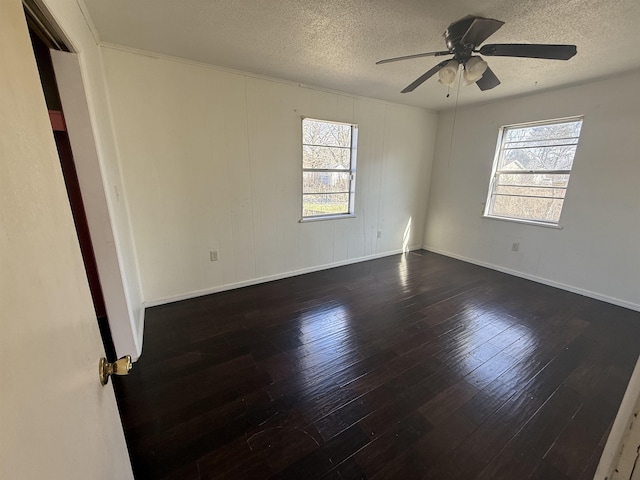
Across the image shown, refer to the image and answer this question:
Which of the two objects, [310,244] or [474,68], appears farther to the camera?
[310,244]

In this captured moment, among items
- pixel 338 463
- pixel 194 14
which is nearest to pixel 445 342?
pixel 338 463

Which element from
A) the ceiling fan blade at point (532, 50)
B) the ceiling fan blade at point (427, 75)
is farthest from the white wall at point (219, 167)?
the ceiling fan blade at point (532, 50)

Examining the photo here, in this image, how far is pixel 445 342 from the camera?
2242 millimetres

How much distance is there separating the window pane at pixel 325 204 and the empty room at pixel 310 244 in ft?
0.14

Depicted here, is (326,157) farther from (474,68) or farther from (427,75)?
(474,68)

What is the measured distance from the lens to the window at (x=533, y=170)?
128 inches

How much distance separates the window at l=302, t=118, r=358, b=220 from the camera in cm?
344

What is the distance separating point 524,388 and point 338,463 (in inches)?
54.5

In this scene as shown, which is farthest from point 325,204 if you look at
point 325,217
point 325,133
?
point 325,133

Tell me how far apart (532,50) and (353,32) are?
1.19m

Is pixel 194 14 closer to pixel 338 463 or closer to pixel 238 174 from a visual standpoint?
pixel 238 174

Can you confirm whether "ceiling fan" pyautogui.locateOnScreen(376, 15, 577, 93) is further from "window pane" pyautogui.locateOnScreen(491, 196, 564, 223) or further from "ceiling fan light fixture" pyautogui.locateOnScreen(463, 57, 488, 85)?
"window pane" pyautogui.locateOnScreen(491, 196, 564, 223)

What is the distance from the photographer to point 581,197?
3113 millimetres

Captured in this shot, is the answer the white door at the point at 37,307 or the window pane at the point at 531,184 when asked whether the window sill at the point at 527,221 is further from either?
the white door at the point at 37,307
